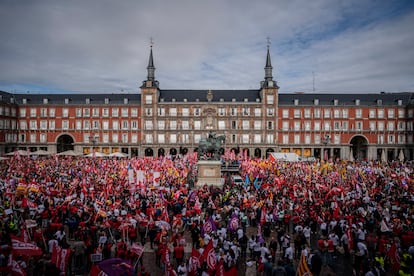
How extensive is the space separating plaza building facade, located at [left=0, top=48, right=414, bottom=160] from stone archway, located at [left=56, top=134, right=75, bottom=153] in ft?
4.86

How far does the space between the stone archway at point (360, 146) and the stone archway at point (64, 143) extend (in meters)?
63.7

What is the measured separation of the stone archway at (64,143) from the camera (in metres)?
65.6

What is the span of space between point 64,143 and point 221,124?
3640 cm

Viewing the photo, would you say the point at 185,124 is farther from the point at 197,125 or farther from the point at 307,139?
the point at 307,139

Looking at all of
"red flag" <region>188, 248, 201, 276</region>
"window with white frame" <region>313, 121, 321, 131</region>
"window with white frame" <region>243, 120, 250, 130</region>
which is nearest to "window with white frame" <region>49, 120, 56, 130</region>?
"window with white frame" <region>243, 120, 250, 130</region>

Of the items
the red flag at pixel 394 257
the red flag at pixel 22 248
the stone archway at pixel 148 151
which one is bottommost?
the red flag at pixel 394 257

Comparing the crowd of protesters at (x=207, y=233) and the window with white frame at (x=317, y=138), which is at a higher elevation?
the window with white frame at (x=317, y=138)

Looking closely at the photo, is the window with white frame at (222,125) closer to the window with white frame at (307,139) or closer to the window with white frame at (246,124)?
the window with white frame at (246,124)

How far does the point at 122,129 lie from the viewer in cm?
6372

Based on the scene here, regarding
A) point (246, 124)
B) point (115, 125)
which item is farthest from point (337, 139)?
point (115, 125)

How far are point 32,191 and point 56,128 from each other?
50284 mm

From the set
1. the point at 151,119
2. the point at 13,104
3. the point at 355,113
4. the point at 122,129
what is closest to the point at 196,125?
the point at 151,119

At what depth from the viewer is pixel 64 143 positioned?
6775cm

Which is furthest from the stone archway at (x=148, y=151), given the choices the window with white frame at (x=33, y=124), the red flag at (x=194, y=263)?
the red flag at (x=194, y=263)
